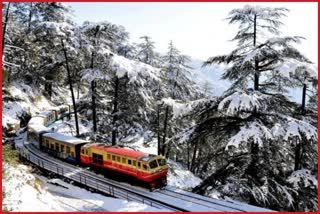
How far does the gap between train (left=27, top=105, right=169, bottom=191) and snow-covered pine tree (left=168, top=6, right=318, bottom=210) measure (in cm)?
511

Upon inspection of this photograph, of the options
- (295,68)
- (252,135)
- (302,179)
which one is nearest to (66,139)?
(252,135)

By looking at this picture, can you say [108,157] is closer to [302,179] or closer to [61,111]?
[302,179]

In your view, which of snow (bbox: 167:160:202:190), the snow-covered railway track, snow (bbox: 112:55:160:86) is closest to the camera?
the snow-covered railway track

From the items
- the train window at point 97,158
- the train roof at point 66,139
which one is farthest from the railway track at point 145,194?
the train roof at point 66,139

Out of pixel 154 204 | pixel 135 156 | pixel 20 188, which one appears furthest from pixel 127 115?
pixel 20 188

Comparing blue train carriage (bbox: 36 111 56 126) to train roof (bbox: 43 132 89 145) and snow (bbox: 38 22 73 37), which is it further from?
snow (bbox: 38 22 73 37)

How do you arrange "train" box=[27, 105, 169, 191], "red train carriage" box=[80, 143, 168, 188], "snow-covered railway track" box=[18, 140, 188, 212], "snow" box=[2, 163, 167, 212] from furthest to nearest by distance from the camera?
"train" box=[27, 105, 169, 191], "red train carriage" box=[80, 143, 168, 188], "snow-covered railway track" box=[18, 140, 188, 212], "snow" box=[2, 163, 167, 212]

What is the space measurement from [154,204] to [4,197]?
28.8 feet

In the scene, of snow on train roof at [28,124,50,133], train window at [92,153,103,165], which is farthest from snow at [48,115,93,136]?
train window at [92,153,103,165]

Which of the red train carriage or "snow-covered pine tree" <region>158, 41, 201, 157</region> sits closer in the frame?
the red train carriage

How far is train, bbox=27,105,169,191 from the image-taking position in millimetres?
24375

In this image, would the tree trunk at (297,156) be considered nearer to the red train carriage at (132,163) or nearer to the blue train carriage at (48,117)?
the red train carriage at (132,163)

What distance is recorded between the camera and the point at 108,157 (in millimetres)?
26641

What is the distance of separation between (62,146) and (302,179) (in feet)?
65.4
